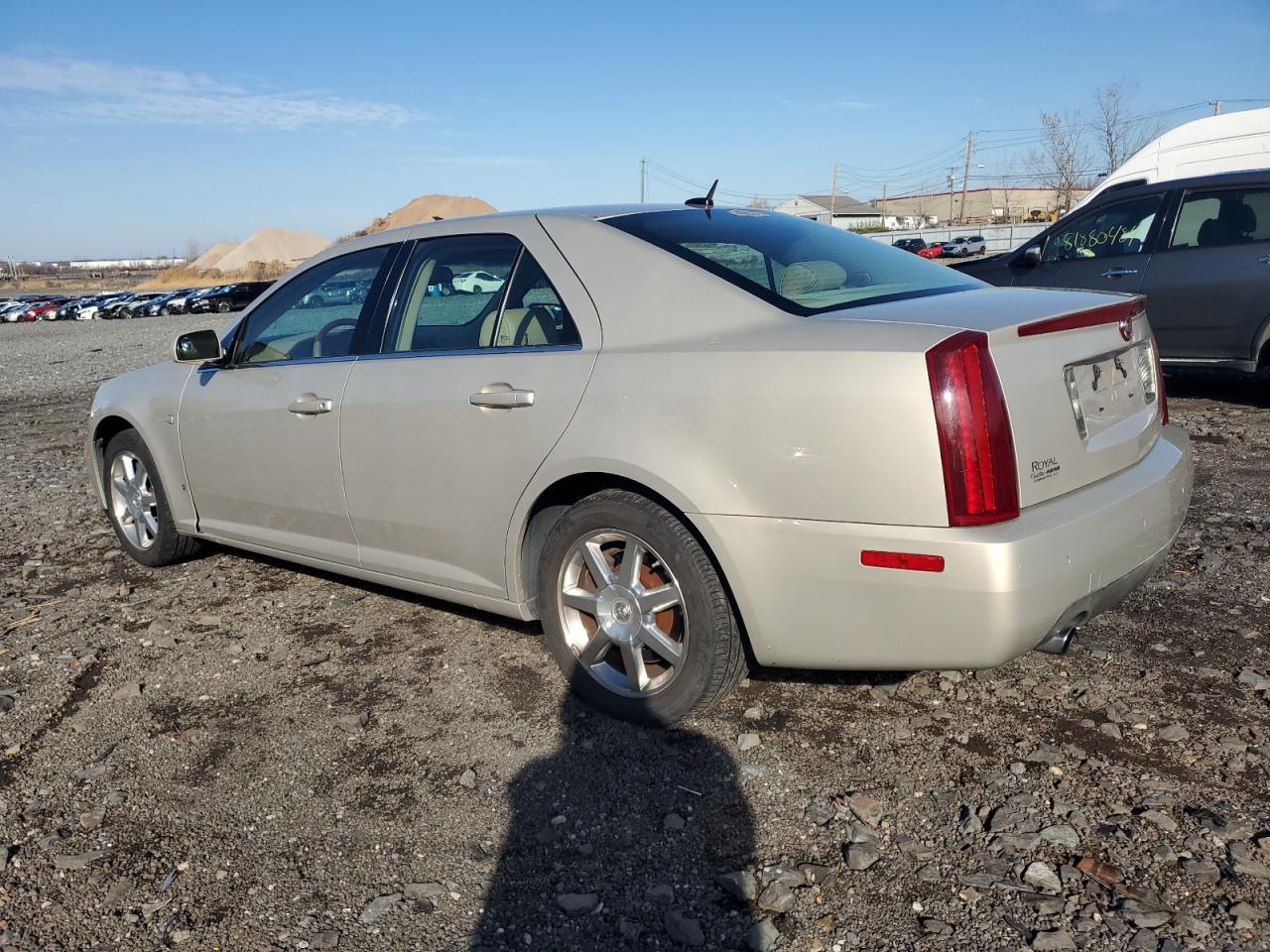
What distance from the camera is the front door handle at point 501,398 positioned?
131 inches

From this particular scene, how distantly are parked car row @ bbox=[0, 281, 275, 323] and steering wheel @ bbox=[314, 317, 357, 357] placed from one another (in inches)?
1750

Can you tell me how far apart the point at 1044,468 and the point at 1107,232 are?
6.42 m

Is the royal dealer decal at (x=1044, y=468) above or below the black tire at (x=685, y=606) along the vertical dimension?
above

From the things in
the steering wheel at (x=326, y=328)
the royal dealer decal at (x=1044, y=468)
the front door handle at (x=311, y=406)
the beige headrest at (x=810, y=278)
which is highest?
the beige headrest at (x=810, y=278)

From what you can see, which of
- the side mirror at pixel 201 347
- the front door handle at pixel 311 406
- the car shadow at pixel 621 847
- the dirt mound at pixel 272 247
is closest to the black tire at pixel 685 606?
the car shadow at pixel 621 847

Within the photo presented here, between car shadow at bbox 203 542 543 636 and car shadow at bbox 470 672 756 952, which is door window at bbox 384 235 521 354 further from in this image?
car shadow at bbox 470 672 756 952

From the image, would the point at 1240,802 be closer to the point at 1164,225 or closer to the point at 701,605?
the point at 701,605

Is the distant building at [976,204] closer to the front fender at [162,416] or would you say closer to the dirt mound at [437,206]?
the dirt mound at [437,206]

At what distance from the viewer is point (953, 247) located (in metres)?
51.9

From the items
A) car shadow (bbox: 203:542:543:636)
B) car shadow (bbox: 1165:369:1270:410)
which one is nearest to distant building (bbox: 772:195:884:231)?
car shadow (bbox: 1165:369:1270:410)

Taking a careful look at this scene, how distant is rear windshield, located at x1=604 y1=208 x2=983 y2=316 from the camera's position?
3.18 metres

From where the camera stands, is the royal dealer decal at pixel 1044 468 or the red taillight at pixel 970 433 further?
the royal dealer decal at pixel 1044 468

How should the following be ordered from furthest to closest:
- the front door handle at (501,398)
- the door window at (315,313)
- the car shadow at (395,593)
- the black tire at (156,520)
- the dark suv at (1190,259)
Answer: the dark suv at (1190,259) < the black tire at (156,520) < the car shadow at (395,593) < the door window at (315,313) < the front door handle at (501,398)

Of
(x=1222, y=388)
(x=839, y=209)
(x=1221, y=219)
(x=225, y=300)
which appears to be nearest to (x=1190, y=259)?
(x=1221, y=219)
